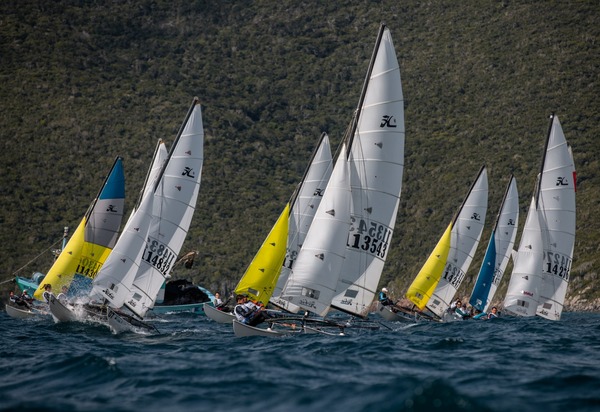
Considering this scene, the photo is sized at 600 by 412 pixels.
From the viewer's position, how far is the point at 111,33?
360ft

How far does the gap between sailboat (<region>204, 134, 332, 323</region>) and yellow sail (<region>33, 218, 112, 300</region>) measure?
514 cm

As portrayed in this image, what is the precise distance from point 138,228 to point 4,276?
37.4m

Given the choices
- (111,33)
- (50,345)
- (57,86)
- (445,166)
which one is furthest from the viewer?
(111,33)

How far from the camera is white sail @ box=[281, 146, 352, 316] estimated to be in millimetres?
25719

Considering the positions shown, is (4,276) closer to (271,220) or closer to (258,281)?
(271,220)

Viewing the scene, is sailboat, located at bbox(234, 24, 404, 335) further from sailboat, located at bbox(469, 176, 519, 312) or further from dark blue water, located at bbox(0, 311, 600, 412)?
sailboat, located at bbox(469, 176, 519, 312)

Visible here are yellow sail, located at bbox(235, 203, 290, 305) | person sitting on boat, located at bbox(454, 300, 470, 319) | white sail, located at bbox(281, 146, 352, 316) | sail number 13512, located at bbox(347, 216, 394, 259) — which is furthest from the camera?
person sitting on boat, located at bbox(454, 300, 470, 319)

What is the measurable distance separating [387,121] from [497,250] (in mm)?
24317

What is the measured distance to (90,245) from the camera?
3641 cm

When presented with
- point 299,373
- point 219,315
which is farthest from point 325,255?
point 219,315

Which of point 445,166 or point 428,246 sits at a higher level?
point 445,166

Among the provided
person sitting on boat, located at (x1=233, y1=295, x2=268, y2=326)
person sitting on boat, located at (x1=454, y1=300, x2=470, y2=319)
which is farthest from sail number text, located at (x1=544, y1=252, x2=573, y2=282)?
person sitting on boat, located at (x1=233, y1=295, x2=268, y2=326)

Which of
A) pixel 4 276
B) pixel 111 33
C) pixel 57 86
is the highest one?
pixel 111 33

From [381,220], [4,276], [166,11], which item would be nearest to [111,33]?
[166,11]
